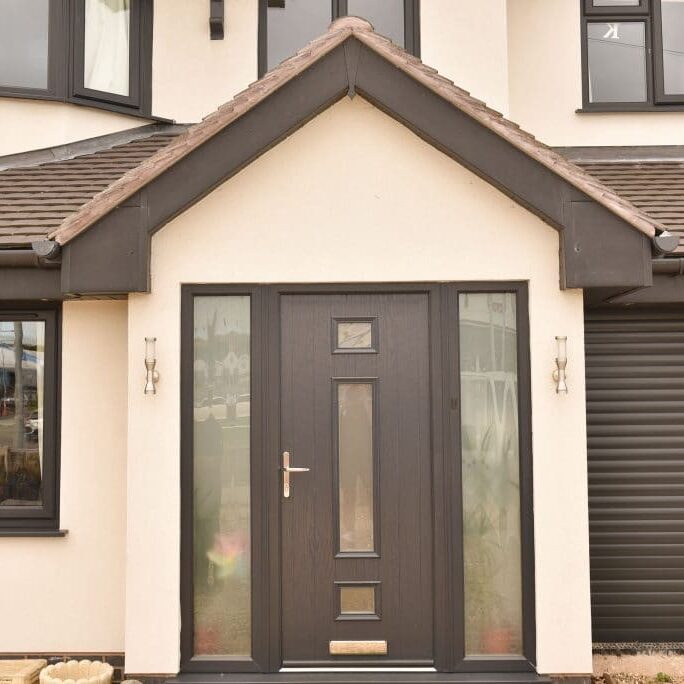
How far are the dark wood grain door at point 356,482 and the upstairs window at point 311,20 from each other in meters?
3.83

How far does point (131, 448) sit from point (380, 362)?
189cm

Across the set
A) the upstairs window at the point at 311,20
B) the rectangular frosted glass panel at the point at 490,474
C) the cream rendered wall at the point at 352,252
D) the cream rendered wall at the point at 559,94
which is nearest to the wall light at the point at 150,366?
the cream rendered wall at the point at 352,252

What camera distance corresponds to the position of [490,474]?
17.9ft

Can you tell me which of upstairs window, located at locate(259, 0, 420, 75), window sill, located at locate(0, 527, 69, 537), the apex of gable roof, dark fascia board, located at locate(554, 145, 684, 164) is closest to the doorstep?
window sill, located at locate(0, 527, 69, 537)

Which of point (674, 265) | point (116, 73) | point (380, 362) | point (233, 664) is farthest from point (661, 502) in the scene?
point (116, 73)

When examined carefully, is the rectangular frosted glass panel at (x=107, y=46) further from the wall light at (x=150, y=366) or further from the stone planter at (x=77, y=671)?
the stone planter at (x=77, y=671)

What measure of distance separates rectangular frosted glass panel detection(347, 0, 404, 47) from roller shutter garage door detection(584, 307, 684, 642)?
12.2 feet

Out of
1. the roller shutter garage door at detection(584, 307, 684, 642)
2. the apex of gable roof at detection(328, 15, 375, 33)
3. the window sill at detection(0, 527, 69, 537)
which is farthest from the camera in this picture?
the roller shutter garage door at detection(584, 307, 684, 642)

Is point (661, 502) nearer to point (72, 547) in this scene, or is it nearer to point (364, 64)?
point (364, 64)

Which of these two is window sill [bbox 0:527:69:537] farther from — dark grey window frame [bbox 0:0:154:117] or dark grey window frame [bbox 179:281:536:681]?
dark grey window frame [bbox 0:0:154:117]

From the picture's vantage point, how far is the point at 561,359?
5.28 metres

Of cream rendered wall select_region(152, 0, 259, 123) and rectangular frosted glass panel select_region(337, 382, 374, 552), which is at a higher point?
cream rendered wall select_region(152, 0, 259, 123)

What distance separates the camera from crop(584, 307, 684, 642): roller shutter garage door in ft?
21.4

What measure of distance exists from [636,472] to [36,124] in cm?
658
